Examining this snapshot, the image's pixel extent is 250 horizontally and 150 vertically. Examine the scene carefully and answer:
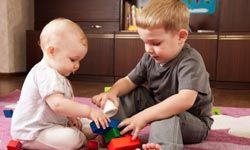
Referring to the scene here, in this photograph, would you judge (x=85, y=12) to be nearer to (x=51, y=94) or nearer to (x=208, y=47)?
(x=208, y=47)

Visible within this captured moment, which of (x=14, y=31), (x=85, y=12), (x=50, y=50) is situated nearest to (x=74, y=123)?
(x=50, y=50)

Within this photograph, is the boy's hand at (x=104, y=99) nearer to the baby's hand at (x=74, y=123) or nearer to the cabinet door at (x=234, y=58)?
the baby's hand at (x=74, y=123)

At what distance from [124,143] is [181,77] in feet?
0.69

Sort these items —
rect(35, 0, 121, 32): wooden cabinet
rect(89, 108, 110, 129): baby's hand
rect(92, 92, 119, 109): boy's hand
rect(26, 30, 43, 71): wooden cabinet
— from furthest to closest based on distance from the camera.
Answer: rect(26, 30, 43, 71): wooden cabinet → rect(35, 0, 121, 32): wooden cabinet → rect(92, 92, 119, 109): boy's hand → rect(89, 108, 110, 129): baby's hand

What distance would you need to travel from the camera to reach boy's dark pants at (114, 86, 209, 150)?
2.34 feet

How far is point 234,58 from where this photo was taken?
6.98 ft

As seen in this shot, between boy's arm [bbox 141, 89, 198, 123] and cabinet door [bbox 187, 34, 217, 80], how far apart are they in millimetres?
1482

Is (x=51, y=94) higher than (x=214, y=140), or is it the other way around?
(x=51, y=94)

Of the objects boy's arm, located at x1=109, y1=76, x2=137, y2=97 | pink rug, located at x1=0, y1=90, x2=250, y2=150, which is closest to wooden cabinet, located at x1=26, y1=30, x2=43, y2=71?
pink rug, located at x1=0, y1=90, x2=250, y2=150

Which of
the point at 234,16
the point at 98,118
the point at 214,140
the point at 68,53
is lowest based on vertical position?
the point at 214,140

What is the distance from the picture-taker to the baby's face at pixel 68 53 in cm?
75

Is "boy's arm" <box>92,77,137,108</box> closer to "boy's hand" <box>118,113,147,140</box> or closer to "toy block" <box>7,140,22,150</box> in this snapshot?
"boy's hand" <box>118,113,147,140</box>

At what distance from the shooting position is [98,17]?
8.13 feet

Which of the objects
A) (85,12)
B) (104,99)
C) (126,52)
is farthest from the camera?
(85,12)
